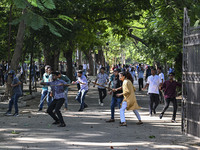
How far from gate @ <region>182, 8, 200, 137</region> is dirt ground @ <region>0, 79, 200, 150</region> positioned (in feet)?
1.14

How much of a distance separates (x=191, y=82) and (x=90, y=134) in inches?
111

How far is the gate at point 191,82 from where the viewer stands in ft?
30.5

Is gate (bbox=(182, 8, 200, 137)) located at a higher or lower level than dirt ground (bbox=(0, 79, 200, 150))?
higher

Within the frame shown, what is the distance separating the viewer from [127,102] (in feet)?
38.0

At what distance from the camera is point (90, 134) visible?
390 inches

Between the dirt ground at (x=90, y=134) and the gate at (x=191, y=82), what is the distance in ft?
1.14

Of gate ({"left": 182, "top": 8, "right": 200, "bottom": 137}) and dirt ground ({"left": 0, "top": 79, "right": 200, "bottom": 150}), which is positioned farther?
gate ({"left": 182, "top": 8, "right": 200, "bottom": 137})

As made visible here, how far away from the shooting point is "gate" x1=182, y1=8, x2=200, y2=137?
9.30 metres

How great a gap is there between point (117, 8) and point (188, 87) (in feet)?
39.9

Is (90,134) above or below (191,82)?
below

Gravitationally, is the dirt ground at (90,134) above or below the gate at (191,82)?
below

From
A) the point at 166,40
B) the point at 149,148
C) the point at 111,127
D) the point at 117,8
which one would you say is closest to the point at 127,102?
the point at 111,127

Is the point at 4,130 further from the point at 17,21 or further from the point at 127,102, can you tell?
the point at 17,21

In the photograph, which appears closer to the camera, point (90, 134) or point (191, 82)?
point (191, 82)
